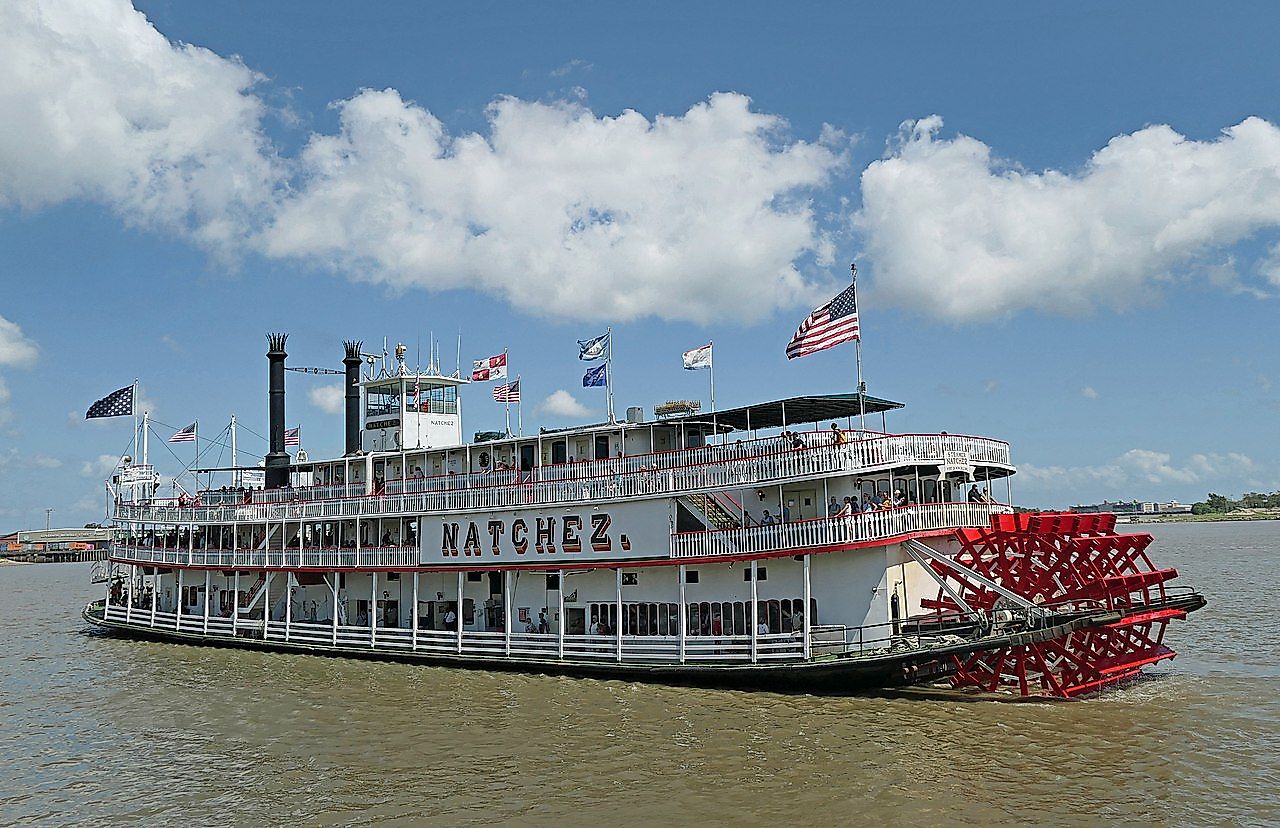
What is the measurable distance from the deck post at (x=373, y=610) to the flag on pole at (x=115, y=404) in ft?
42.9

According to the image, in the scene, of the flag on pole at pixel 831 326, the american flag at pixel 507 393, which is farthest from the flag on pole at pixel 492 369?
the flag on pole at pixel 831 326

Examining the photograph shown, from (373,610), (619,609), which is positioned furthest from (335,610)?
(619,609)

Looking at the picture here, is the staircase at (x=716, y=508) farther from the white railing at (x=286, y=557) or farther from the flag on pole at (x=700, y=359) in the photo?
the white railing at (x=286, y=557)

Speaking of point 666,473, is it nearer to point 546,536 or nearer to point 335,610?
point 546,536

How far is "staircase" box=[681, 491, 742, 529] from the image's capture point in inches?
957

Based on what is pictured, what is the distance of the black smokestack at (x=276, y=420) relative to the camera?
35.5 metres

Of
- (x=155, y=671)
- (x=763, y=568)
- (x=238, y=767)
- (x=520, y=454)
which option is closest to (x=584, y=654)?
(x=763, y=568)

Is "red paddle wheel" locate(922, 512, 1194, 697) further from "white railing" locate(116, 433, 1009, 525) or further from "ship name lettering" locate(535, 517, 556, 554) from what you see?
"ship name lettering" locate(535, 517, 556, 554)

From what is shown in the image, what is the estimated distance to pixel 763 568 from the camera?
23516 mm

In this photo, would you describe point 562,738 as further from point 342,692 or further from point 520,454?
point 520,454

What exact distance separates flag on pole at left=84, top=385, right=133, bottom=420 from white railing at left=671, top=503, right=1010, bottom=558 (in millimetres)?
23215

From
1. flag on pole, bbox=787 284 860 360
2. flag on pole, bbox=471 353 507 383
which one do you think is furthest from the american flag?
flag on pole, bbox=787 284 860 360

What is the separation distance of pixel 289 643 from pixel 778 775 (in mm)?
18694

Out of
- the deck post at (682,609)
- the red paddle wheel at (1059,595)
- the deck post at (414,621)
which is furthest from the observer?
the deck post at (414,621)
